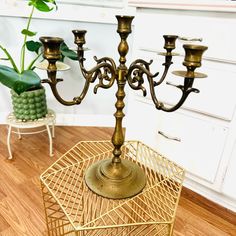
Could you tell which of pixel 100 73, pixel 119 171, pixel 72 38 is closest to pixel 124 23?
pixel 100 73

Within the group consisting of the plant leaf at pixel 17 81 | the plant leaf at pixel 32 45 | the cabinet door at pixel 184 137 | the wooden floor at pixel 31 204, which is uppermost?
the plant leaf at pixel 32 45

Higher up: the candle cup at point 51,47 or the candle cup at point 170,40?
the candle cup at point 170,40

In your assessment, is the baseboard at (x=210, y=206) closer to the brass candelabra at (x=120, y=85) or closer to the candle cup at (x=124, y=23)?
the brass candelabra at (x=120, y=85)

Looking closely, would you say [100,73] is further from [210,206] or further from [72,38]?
[72,38]

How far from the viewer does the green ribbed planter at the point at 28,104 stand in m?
1.36

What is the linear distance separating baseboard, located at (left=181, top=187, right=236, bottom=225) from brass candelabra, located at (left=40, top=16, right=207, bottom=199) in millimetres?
644

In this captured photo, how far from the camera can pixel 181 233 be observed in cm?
104

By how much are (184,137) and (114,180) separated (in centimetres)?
59

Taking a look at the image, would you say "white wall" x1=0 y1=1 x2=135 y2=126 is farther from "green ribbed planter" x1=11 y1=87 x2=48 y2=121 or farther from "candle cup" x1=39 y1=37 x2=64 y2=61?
"candle cup" x1=39 y1=37 x2=64 y2=61

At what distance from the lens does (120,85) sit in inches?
24.1

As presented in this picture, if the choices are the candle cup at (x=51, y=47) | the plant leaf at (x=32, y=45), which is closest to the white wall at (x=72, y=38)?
the plant leaf at (x=32, y=45)

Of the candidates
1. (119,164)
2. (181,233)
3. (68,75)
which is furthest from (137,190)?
(68,75)

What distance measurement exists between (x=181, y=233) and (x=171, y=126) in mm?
497

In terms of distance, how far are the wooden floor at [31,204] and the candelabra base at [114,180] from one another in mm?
499
